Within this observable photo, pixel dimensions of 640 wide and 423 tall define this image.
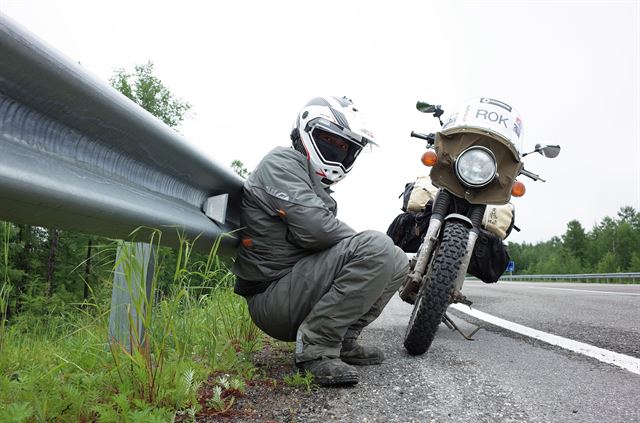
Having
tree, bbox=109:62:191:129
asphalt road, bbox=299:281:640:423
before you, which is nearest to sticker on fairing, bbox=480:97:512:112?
asphalt road, bbox=299:281:640:423

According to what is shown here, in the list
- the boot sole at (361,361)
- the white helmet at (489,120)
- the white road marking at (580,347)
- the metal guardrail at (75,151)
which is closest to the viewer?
the metal guardrail at (75,151)

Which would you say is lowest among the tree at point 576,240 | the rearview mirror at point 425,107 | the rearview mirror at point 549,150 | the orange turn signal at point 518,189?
the orange turn signal at point 518,189

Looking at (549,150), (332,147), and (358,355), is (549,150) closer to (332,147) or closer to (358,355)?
(332,147)

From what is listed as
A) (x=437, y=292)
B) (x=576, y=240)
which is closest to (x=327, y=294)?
(x=437, y=292)

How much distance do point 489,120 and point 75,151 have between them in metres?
2.83

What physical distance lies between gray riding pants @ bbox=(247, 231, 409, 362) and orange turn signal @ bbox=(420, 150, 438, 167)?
120 cm

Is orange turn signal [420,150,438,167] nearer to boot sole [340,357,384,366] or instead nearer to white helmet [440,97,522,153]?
white helmet [440,97,522,153]

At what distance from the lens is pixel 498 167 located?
3.38m

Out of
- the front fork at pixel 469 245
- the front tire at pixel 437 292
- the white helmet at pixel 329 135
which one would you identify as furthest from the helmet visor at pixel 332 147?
the front fork at pixel 469 245

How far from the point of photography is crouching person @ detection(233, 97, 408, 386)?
2.33m

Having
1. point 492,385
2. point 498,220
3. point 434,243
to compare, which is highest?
point 498,220

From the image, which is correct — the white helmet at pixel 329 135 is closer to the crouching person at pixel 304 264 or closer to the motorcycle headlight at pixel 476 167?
the crouching person at pixel 304 264

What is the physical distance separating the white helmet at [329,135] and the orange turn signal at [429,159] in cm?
78

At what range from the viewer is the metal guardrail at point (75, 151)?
106 cm
